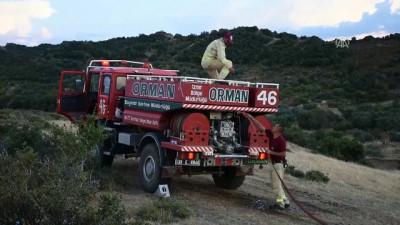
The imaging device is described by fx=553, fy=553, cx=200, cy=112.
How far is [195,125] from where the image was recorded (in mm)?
9484

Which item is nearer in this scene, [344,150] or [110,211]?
[110,211]

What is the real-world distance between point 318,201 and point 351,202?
1033 mm

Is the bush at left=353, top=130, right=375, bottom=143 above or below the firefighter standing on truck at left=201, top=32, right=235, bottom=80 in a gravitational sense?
below

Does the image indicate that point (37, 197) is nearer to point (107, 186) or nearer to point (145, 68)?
point (107, 186)

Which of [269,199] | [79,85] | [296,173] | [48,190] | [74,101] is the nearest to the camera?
[48,190]

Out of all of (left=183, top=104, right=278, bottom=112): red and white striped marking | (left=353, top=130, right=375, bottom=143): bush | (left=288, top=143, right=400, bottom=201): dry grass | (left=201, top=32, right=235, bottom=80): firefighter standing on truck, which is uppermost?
(left=201, top=32, right=235, bottom=80): firefighter standing on truck

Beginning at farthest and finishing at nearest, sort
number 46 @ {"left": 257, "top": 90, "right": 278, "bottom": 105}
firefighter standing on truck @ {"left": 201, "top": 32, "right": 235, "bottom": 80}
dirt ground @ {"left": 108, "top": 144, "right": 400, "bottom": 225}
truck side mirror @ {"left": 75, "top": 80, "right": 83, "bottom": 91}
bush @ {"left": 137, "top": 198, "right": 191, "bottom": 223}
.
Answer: truck side mirror @ {"left": 75, "top": 80, "right": 83, "bottom": 91}
firefighter standing on truck @ {"left": 201, "top": 32, "right": 235, "bottom": 80}
number 46 @ {"left": 257, "top": 90, "right": 278, "bottom": 105}
dirt ground @ {"left": 108, "top": 144, "right": 400, "bottom": 225}
bush @ {"left": 137, "top": 198, "right": 191, "bottom": 223}

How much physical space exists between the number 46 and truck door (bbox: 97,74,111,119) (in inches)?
145

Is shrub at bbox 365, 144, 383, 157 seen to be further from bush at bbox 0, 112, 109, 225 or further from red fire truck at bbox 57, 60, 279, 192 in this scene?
bush at bbox 0, 112, 109, 225

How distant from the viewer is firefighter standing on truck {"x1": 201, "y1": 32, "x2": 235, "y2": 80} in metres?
10.8

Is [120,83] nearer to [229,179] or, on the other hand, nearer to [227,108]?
[229,179]

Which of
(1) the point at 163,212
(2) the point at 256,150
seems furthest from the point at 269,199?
(1) the point at 163,212

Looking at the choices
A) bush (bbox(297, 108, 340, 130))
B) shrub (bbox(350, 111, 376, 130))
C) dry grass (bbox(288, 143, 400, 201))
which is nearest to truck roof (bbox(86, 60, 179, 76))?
dry grass (bbox(288, 143, 400, 201))

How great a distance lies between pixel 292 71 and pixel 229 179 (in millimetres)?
46921
